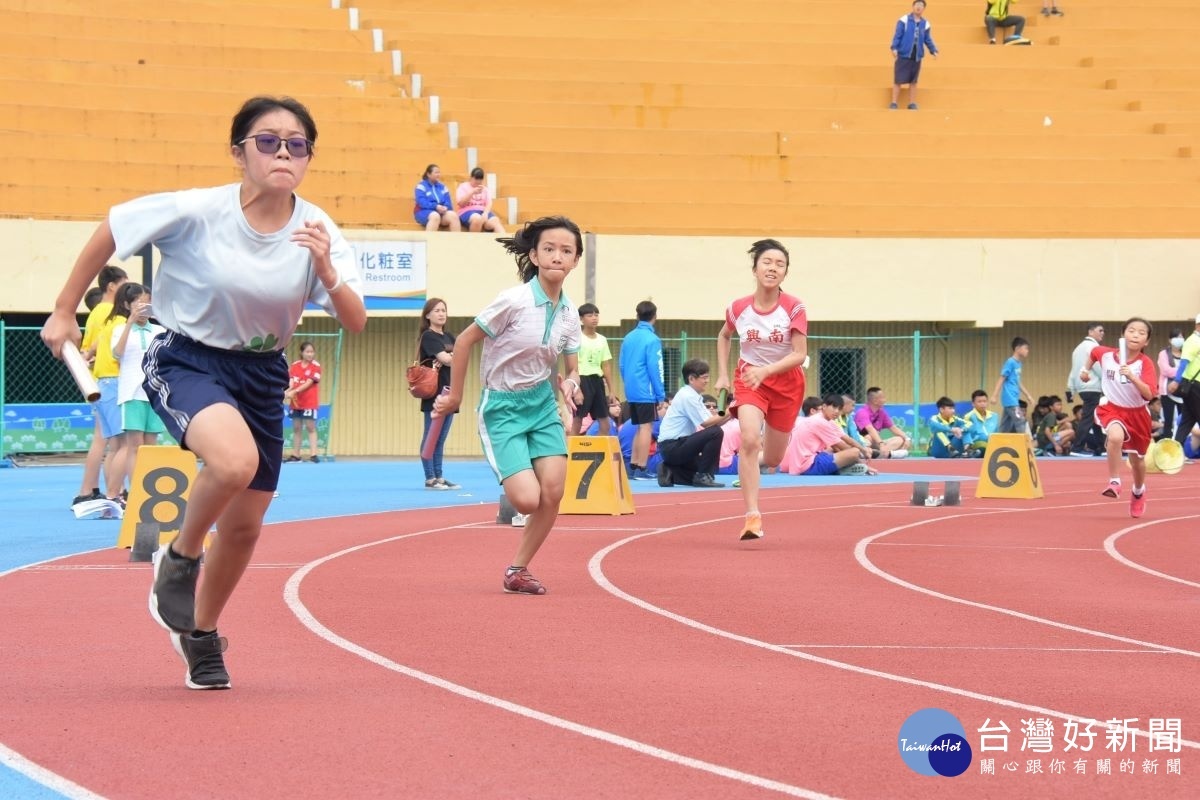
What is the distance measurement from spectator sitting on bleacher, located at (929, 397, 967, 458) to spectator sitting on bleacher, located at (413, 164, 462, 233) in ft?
25.8

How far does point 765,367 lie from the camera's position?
12117 mm

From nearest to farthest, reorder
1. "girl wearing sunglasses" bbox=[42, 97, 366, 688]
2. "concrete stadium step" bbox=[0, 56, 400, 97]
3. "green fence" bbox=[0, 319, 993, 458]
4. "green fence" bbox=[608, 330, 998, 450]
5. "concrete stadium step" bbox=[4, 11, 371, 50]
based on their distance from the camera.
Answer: "girl wearing sunglasses" bbox=[42, 97, 366, 688] < "green fence" bbox=[0, 319, 993, 458] < "green fence" bbox=[608, 330, 998, 450] < "concrete stadium step" bbox=[0, 56, 400, 97] < "concrete stadium step" bbox=[4, 11, 371, 50]

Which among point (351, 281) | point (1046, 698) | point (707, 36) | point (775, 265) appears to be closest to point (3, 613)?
point (351, 281)

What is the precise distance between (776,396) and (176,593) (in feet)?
22.8

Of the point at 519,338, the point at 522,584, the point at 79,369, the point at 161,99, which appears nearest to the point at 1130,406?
the point at 519,338

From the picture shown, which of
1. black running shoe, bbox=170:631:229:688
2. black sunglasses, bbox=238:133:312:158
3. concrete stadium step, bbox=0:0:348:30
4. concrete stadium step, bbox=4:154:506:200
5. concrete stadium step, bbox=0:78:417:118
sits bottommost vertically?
black running shoe, bbox=170:631:229:688

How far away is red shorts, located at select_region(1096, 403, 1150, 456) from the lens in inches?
607

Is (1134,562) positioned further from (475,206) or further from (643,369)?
(475,206)

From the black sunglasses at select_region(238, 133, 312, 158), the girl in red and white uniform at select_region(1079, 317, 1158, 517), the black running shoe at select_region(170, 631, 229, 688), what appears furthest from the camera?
the girl in red and white uniform at select_region(1079, 317, 1158, 517)

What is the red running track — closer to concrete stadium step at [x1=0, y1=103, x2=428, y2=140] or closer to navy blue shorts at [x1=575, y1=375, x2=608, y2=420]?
navy blue shorts at [x1=575, y1=375, x2=608, y2=420]

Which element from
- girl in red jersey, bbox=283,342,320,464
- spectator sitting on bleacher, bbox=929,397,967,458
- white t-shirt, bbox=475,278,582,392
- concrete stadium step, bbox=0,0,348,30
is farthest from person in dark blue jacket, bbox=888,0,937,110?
white t-shirt, bbox=475,278,582,392

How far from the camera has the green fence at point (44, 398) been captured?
2298 centimetres

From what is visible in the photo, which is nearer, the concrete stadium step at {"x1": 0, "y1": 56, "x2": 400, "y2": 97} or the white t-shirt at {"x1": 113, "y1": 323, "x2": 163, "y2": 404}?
the white t-shirt at {"x1": 113, "y1": 323, "x2": 163, "y2": 404}

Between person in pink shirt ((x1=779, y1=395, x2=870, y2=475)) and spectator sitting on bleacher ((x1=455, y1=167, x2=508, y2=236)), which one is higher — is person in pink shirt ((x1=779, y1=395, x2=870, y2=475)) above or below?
below
